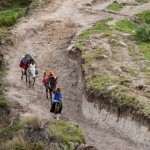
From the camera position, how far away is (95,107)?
2566 cm

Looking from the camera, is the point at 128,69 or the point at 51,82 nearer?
the point at 51,82

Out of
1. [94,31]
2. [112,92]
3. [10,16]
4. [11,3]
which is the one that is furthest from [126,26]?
[11,3]

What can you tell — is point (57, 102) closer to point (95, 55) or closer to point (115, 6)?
point (95, 55)

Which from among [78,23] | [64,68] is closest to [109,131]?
[64,68]

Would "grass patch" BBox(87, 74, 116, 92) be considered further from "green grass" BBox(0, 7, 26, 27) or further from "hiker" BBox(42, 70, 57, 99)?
"green grass" BBox(0, 7, 26, 27)

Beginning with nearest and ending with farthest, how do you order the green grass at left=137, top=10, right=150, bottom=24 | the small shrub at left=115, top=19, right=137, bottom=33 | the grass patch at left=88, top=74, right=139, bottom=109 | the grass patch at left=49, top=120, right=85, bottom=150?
the grass patch at left=49, top=120, right=85, bottom=150
the grass patch at left=88, top=74, right=139, bottom=109
the small shrub at left=115, top=19, right=137, bottom=33
the green grass at left=137, top=10, right=150, bottom=24

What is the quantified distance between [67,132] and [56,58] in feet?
40.3

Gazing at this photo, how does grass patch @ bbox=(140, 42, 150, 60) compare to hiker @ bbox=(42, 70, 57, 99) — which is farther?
grass patch @ bbox=(140, 42, 150, 60)

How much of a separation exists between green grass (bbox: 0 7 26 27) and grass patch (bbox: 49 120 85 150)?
23.0 m

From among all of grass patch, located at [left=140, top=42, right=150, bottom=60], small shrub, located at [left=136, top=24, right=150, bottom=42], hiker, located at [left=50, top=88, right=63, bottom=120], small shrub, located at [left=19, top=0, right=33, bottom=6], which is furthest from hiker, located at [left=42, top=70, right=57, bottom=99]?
small shrub, located at [left=19, top=0, right=33, bottom=6]

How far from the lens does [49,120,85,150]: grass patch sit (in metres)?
21.6

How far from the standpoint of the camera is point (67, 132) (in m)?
22.4

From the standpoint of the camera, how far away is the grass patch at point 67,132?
2158 cm

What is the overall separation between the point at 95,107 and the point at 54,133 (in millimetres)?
4330
